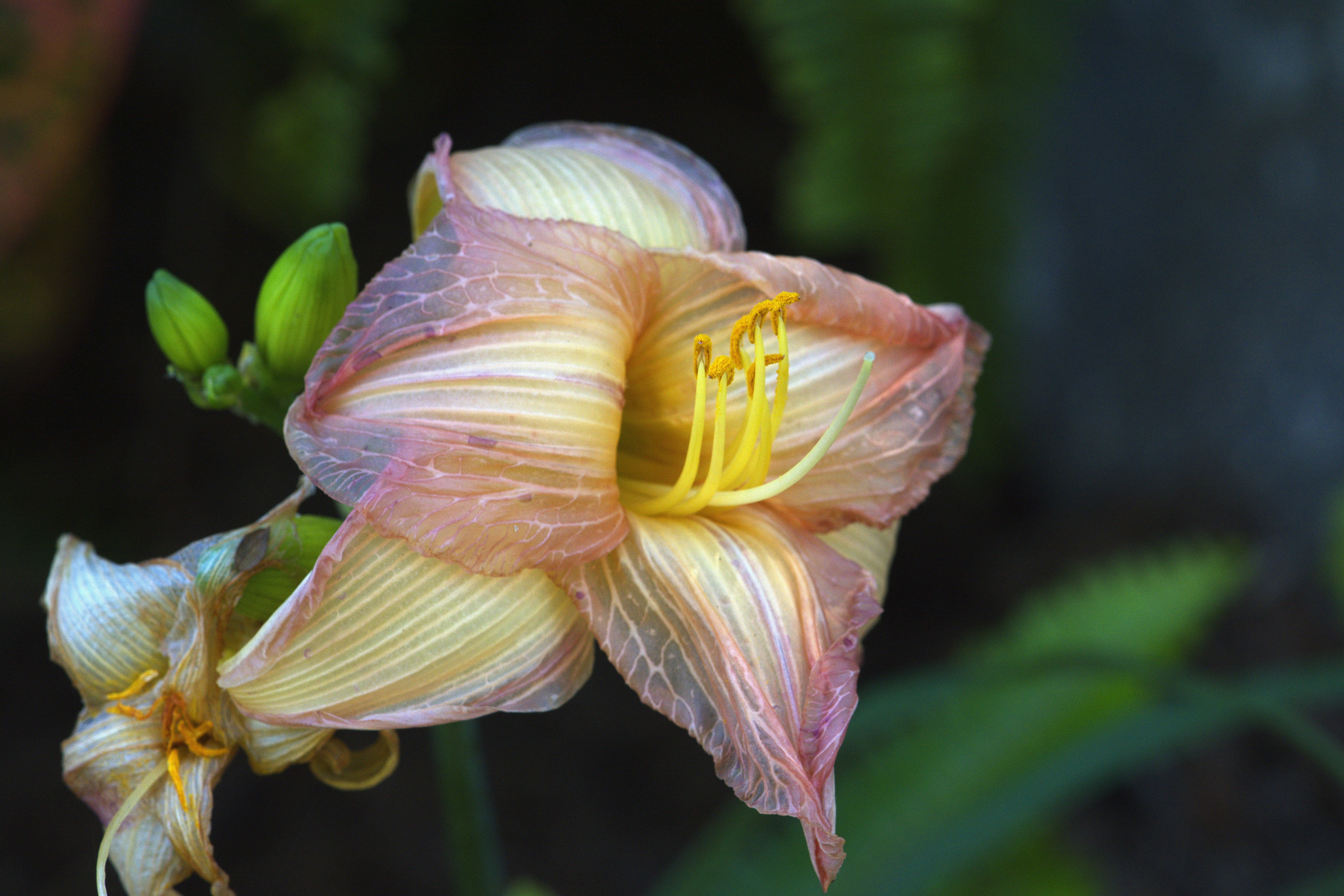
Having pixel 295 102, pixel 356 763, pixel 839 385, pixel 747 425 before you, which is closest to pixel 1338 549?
pixel 839 385

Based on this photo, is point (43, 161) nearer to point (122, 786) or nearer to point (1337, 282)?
point (122, 786)

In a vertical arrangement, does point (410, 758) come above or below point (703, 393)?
below

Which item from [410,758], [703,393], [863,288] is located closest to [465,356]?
[703,393]

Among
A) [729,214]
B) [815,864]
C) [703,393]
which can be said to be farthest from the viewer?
[729,214]

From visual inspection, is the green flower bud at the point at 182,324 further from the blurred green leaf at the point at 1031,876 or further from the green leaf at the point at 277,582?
the blurred green leaf at the point at 1031,876

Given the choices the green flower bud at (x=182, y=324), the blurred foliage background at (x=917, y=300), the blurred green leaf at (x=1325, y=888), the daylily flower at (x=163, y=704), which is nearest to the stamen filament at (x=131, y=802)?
the daylily flower at (x=163, y=704)

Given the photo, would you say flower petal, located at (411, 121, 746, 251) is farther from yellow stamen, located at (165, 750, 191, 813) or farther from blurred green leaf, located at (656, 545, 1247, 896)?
blurred green leaf, located at (656, 545, 1247, 896)
